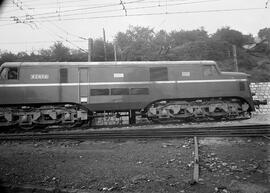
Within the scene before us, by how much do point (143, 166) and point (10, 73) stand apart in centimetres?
903

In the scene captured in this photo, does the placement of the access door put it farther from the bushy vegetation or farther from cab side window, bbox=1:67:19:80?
the bushy vegetation

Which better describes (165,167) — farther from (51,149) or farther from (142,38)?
(142,38)

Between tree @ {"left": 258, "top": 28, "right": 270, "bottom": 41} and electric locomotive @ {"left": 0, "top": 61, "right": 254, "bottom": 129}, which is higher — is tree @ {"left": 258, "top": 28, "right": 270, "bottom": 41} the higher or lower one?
the higher one

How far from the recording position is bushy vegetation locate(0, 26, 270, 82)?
1399 inches

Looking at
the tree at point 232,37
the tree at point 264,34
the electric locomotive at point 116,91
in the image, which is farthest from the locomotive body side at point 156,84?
the tree at point 264,34

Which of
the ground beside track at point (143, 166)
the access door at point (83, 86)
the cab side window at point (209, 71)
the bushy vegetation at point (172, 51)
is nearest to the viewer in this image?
the ground beside track at point (143, 166)

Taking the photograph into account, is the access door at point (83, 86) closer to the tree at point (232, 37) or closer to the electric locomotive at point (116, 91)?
the electric locomotive at point (116, 91)

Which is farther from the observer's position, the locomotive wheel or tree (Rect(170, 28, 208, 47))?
tree (Rect(170, 28, 208, 47))

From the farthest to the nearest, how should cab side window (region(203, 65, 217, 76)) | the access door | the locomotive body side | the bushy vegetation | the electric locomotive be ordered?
the bushy vegetation → cab side window (region(203, 65, 217, 76)) → the locomotive body side → the access door → the electric locomotive

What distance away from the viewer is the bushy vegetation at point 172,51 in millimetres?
35531

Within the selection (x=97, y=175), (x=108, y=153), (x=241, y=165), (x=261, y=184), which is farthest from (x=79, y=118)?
(x=261, y=184)

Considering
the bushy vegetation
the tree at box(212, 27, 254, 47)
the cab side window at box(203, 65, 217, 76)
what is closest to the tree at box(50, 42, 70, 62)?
the bushy vegetation

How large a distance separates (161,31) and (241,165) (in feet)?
151

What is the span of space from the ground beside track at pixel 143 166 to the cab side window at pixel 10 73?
507cm
